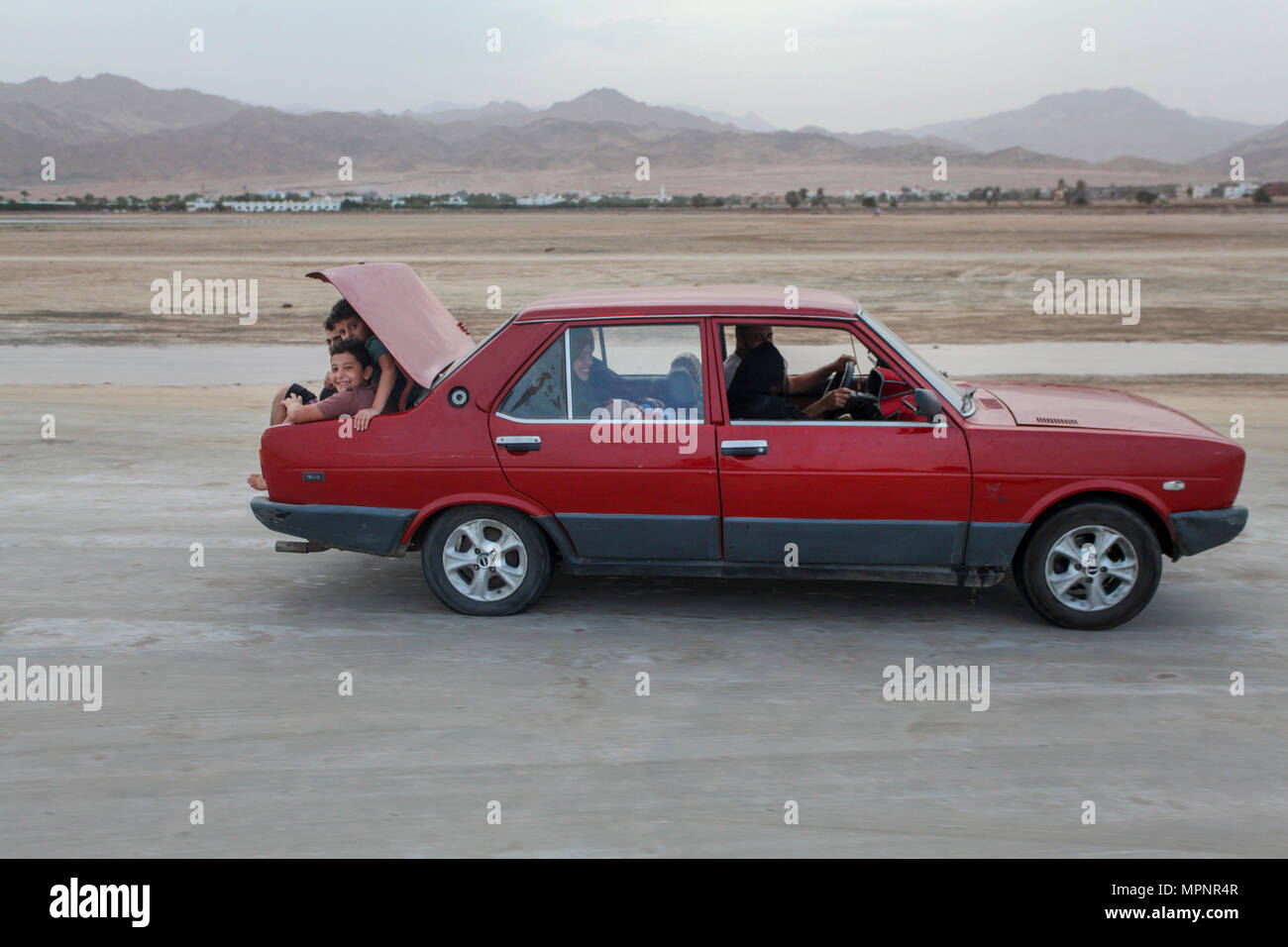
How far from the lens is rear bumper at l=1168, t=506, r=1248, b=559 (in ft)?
20.0

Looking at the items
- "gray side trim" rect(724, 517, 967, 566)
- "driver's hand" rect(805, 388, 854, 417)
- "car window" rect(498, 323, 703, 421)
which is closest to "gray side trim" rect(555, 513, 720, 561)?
"gray side trim" rect(724, 517, 967, 566)

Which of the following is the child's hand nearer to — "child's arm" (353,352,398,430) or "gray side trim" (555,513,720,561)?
"child's arm" (353,352,398,430)

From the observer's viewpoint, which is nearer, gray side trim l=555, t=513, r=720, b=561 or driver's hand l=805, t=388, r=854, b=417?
gray side trim l=555, t=513, r=720, b=561

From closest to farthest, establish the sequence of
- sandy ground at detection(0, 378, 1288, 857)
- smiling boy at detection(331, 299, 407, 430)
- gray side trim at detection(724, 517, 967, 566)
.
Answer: sandy ground at detection(0, 378, 1288, 857) < gray side trim at detection(724, 517, 967, 566) < smiling boy at detection(331, 299, 407, 430)

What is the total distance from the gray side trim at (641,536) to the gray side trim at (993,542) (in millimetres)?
1232

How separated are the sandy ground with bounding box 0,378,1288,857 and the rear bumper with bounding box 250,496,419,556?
0.41m

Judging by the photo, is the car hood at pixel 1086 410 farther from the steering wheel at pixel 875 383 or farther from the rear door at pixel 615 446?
the rear door at pixel 615 446

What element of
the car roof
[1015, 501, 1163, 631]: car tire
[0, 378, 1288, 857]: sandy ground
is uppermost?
the car roof

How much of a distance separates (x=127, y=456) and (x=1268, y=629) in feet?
29.0

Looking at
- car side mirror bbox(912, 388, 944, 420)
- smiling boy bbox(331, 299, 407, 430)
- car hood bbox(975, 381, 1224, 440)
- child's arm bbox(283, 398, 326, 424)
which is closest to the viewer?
car side mirror bbox(912, 388, 944, 420)

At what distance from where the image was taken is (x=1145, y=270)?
1318 inches

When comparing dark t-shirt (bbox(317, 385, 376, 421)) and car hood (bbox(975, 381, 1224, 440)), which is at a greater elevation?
dark t-shirt (bbox(317, 385, 376, 421))

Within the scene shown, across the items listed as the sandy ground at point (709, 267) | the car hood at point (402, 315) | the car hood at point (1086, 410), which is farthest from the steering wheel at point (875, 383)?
the sandy ground at point (709, 267)

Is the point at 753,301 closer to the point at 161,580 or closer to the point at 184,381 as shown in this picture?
the point at 161,580
